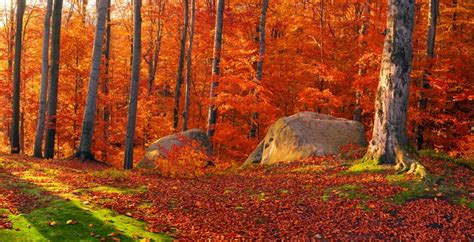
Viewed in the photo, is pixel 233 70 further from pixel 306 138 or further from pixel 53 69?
pixel 53 69

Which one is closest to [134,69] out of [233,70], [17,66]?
[233,70]

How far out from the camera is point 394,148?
8.89 m

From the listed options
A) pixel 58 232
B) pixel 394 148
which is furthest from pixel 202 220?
pixel 394 148

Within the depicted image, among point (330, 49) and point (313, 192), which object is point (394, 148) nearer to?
point (313, 192)

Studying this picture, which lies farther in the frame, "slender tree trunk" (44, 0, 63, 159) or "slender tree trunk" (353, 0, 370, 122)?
"slender tree trunk" (353, 0, 370, 122)

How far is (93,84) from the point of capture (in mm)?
13555

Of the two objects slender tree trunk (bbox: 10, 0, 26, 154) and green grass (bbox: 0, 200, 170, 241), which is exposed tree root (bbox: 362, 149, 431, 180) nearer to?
green grass (bbox: 0, 200, 170, 241)

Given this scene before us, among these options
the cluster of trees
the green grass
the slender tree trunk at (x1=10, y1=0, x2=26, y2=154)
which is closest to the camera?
the green grass

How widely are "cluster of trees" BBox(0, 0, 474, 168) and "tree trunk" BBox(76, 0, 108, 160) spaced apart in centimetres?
4

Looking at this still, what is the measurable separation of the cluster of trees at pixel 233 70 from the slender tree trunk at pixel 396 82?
8.90 feet

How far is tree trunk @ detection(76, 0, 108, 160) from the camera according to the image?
13.2 meters

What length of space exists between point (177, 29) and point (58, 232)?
2144cm

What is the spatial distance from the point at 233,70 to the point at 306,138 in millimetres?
5262

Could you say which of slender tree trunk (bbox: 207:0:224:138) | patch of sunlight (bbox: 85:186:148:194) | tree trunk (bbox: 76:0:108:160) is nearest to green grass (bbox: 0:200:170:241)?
patch of sunlight (bbox: 85:186:148:194)
